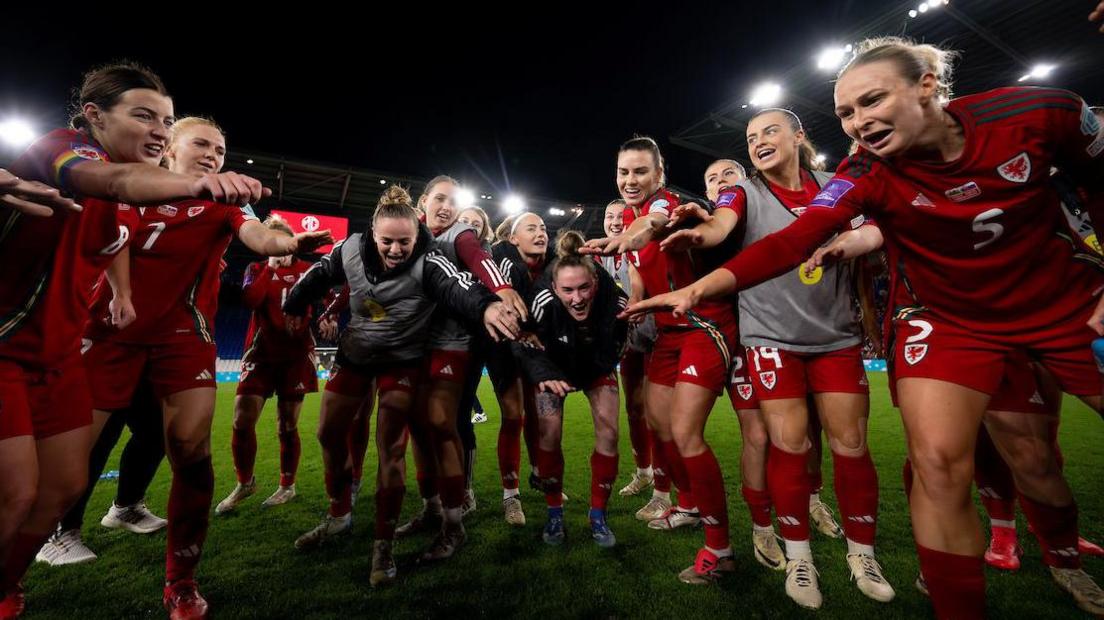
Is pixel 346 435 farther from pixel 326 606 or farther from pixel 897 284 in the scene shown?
pixel 897 284

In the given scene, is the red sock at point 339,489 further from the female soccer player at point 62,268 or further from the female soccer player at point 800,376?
the female soccer player at point 800,376

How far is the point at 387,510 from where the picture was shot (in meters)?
2.80

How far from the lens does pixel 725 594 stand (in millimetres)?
2352

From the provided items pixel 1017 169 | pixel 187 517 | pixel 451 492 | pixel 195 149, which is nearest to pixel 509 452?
pixel 451 492

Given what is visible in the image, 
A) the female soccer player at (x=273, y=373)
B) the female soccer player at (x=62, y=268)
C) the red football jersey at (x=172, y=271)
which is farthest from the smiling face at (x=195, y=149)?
the female soccer player at (x=273, y=373)

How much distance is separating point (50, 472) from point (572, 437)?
5466 mm

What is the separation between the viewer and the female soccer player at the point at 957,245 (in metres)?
1.76

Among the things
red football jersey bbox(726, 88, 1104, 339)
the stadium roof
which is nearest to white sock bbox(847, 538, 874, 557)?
red football jersey bbox(726, 88, 1104, 339)

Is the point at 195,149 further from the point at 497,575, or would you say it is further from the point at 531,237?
the point at 497,575

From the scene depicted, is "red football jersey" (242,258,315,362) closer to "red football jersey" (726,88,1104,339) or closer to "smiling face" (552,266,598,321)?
"smiling face" (552,266,598,321)

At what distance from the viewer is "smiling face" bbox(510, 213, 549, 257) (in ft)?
14.9

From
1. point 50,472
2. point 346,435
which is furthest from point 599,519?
point 50,472

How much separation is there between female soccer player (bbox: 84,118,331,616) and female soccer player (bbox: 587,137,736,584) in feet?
5.94

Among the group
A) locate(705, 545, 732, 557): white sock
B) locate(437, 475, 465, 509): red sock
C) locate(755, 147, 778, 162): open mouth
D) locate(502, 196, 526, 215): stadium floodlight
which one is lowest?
locate(705, 545, 732, 557): white sock
